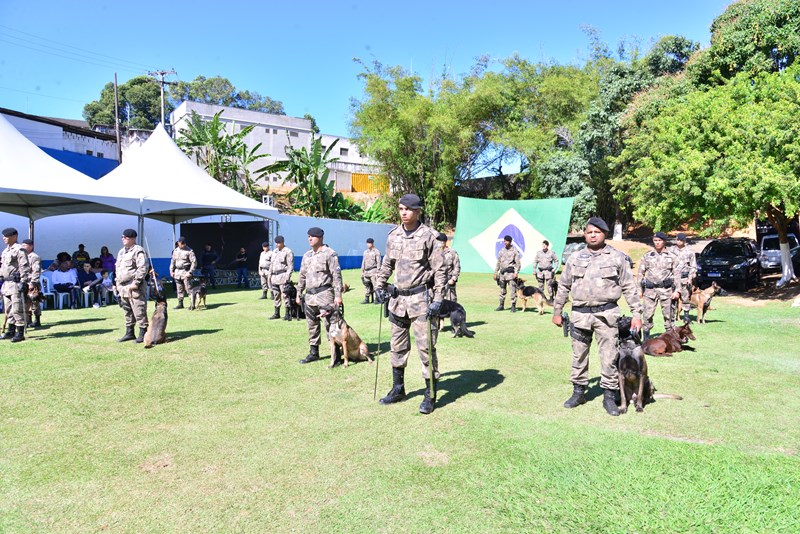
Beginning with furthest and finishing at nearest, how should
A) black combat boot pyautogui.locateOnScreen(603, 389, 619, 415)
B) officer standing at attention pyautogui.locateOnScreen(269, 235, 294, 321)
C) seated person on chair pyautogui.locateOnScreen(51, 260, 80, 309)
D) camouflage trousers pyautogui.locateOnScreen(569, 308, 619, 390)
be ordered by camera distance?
seated person on chair pyautogui.locateOnScreen(51, 260, 80, 309) → officer standing at attention pyautogui.locateOnScreen(269, 235, 294, 321) → camouflage trousers pyautogui.locateOnScreen(569, 308, 619, 390) → black combat boot pyautogui.locateOnScreen(603, 389, 619, 415)

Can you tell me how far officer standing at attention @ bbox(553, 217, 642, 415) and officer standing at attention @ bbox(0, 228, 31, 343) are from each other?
31.3ft

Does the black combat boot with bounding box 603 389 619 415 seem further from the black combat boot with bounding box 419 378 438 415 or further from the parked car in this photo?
the parked car

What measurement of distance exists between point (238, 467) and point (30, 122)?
3364 cm

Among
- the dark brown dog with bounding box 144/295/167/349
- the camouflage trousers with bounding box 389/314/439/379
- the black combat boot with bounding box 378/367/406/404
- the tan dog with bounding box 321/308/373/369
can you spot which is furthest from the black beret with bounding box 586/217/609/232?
the dark brown dog with bounding box 144/295/167/349

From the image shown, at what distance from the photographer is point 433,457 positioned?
4.61m

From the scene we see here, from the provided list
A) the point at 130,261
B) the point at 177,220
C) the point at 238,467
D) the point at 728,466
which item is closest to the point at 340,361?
the point at 238,467

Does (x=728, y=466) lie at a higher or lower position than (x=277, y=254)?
lower

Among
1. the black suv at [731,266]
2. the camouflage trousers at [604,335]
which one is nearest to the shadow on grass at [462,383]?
the camouflage trousers at [604,335]

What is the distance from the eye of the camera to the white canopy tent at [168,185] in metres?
16.9

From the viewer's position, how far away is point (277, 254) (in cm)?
1302

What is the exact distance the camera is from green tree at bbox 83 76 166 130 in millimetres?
71744

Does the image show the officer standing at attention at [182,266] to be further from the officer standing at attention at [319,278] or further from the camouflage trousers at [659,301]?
the camouflage trousers at [659,301]

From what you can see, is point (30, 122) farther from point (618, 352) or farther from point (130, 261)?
point (618, 352)

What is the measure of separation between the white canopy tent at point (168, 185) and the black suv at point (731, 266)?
1564 cm
